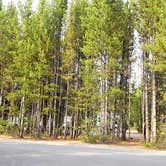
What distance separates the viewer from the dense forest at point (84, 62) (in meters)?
24.4

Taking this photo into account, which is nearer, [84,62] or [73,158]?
[73,158]

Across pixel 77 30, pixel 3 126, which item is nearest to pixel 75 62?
pixel 77 30

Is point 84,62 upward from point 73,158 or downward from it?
upward

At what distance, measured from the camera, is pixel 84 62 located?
87.6 ft

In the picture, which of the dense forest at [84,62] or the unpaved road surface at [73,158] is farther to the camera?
the dense forest at [84,62]

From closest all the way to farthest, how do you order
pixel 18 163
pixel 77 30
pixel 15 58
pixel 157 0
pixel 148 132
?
pixel 18 163, pixel 157 0, pixel 148 132, pixel 15 58, pixel 77 30

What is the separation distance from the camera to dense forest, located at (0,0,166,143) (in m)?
24.4

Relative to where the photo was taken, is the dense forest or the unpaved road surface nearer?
the unpaved road surface

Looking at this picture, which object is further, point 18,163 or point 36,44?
point 36,44

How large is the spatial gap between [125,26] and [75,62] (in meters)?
6.86

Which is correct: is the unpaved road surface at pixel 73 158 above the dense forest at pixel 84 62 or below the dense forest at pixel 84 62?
below

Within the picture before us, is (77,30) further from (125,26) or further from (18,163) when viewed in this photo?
(18,163)

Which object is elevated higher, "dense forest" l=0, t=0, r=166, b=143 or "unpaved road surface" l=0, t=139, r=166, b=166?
"dense forest" l=0, t=0, r=166, b=143

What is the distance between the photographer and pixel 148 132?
24812 millimetres
